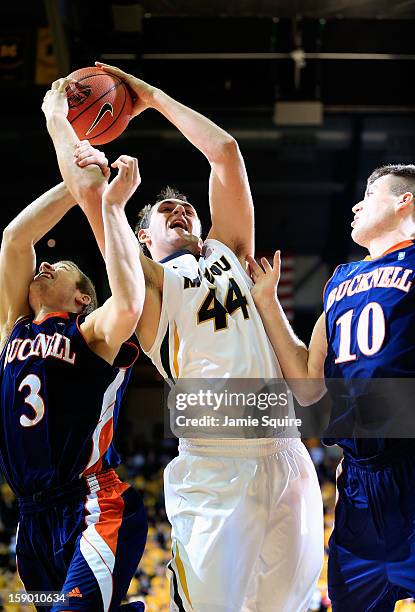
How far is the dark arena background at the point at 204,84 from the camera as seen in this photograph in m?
8.70

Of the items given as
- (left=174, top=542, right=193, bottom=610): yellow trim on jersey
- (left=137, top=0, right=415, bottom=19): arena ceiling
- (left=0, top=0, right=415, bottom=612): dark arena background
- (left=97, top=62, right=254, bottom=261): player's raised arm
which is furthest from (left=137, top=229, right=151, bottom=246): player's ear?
(left=137, top=0, right=415, bottom=19): arena ceiling

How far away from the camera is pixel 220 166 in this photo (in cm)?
344

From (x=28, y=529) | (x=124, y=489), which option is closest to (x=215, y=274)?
(x=124, y=489)

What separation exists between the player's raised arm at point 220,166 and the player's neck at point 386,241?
2.07 ft

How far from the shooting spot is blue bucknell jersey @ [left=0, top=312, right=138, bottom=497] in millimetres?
3092

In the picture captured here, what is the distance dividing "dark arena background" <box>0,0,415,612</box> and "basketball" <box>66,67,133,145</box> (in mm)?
4822

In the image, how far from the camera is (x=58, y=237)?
11.3 meters

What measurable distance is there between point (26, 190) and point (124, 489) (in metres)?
8.40

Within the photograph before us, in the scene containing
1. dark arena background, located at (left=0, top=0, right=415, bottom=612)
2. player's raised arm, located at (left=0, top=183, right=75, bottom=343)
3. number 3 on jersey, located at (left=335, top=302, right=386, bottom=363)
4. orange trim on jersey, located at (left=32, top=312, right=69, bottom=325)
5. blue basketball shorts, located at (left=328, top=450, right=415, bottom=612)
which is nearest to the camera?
blue basketball shorts, located at (left=328, top=450, right=415, bottom=612)

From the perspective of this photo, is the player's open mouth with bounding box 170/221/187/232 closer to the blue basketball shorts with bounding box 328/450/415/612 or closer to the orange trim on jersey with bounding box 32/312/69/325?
the orange trim on jersey with bounding box 32/312/69/325

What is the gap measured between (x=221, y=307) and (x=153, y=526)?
7.29m

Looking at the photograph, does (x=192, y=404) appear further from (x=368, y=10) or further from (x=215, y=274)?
(x=368, y=10)

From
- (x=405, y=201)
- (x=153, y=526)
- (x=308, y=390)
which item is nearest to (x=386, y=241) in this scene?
(x=405, y=201)

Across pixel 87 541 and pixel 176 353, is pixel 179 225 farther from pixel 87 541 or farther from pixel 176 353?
pixel 87 541
